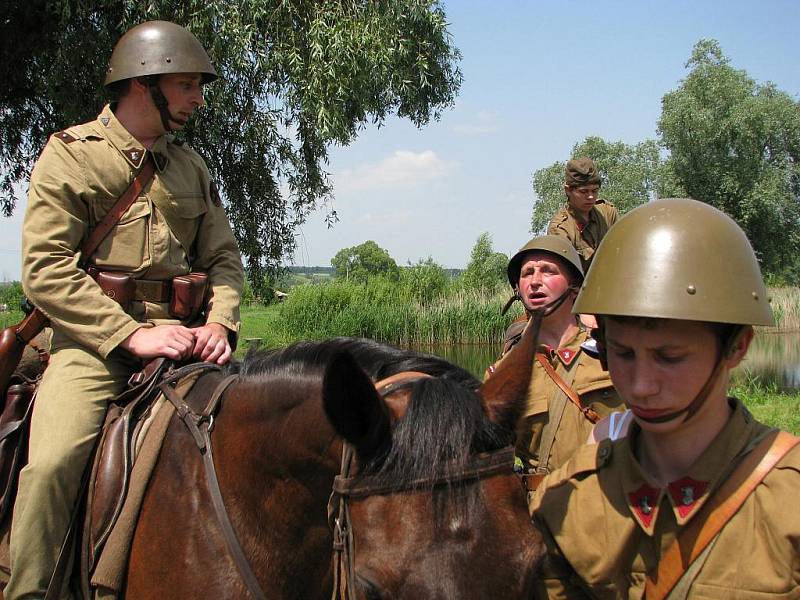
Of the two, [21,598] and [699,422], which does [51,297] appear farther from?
[699,422]

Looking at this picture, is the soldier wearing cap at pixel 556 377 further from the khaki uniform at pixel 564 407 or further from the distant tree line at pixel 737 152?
the distant tree line at pixel 737 152

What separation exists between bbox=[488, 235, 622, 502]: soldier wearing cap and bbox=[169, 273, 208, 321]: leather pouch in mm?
1627

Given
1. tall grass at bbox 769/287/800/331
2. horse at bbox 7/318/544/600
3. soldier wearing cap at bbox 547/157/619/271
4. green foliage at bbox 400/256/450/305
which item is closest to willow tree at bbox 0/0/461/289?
soldier wearing cap at bbox 547/157/619/271

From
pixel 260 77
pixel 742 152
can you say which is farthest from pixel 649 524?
pixel 742 152

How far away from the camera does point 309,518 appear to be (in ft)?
7.44

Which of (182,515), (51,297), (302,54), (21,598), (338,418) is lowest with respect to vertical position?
(21,598)

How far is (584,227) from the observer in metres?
6.36

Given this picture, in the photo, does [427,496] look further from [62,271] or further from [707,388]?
[62,271]

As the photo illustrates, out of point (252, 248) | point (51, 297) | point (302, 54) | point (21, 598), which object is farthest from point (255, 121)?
point (21, 598)

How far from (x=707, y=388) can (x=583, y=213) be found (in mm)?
4901

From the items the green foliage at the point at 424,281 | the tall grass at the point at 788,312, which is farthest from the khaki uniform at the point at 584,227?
the tall grass at the point at 788,312

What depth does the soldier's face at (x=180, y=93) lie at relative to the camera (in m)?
3.33

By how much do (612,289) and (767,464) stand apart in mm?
514

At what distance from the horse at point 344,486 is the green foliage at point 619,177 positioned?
113 ft
